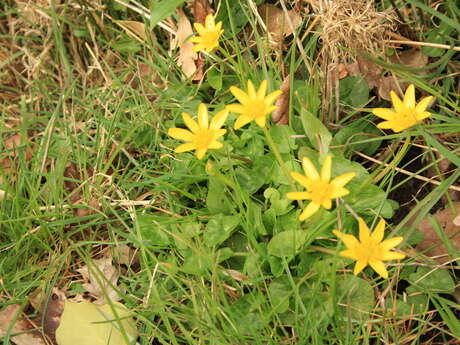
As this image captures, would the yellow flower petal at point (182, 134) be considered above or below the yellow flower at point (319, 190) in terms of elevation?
above

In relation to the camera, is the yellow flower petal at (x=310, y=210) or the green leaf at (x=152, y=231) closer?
the yellow flower petal at (x=310, y=210)

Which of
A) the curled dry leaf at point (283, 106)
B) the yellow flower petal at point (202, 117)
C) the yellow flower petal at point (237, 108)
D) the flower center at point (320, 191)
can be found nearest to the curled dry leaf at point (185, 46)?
the curled dry leaf at point (283, 106)

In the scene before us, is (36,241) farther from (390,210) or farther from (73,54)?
(390,210)

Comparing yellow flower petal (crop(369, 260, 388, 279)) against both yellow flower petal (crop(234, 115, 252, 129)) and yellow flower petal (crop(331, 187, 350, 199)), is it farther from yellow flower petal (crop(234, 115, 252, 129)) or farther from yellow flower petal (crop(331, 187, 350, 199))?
yellow flower petal (crop(234, 115, 252, 129))

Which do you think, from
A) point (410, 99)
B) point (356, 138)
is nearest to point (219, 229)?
point (356, 138)

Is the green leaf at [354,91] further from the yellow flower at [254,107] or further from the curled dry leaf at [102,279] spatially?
A: the curled dry leaf at [102,279]

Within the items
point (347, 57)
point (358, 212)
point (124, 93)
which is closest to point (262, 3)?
point (347, 57)

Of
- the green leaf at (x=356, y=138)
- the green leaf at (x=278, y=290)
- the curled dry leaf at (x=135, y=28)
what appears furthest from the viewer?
the curled dry leaf at (x=135, y=28)
